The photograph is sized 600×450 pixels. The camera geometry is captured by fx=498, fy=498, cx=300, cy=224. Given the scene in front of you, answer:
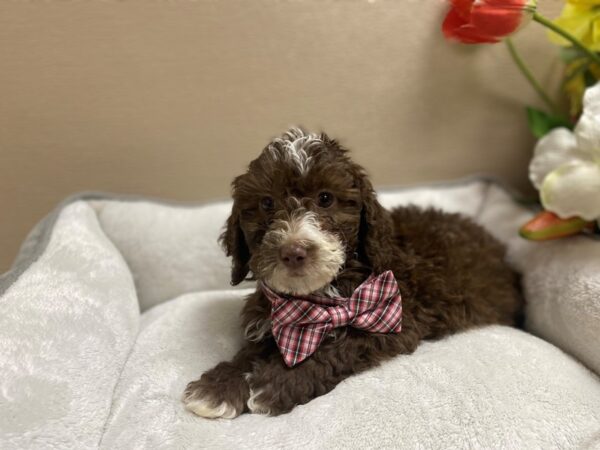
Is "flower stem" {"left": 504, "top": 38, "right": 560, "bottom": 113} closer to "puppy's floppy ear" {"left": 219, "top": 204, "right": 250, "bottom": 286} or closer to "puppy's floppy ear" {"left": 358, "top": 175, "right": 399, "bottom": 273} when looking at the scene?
"puppy's floppy ear" {"left": 358, "top": 175, "right": 399, "bottom": 273}

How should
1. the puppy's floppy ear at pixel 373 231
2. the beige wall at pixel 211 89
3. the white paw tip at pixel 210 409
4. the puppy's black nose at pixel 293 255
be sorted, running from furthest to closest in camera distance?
the beige wall at pixel 211 89, the puppy's floppy ear at pixel 373 231, the white paw tip at pixel 210 409, the puppy's black nose at pixel 293 255

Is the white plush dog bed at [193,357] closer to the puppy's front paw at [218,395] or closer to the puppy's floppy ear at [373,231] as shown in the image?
the puppy's front paw at [218,395]

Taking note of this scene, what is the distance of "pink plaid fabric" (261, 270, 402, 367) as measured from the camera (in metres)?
Answer: 1.70

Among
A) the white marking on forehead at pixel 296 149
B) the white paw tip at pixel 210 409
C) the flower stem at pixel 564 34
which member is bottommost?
the white paw tip at pixel 210 409

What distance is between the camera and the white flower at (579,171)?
2.01m

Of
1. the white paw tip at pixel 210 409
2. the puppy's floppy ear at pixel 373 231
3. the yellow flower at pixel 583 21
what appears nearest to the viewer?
the white paw tip at pixel 210 409

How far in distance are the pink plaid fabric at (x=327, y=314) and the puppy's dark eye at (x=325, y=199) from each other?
12.7 inches

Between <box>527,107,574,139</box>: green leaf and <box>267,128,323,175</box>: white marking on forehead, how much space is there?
149 centimetres

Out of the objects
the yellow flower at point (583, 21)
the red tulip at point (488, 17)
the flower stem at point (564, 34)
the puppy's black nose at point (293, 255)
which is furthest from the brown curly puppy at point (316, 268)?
the yellow flower at point (583, 21)

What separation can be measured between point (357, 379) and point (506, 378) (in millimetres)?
511

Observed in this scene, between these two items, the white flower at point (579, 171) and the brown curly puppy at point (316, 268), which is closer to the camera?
the brown curly puppy at point (316, 268)

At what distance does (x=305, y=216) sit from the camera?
1.62 meters

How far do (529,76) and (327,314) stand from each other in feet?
6.02

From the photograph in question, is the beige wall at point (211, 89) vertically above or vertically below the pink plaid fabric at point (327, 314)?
above
